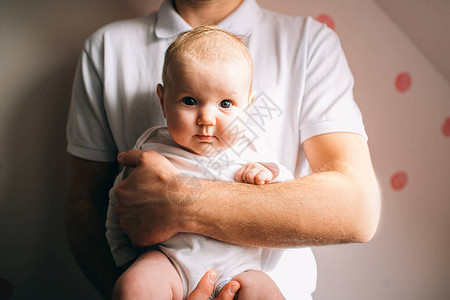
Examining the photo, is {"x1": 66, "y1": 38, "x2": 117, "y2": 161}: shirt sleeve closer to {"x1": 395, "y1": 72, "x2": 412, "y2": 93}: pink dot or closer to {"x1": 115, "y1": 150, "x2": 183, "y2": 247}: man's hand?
{"x1": 115, "y1": 150, "x2": 183, "y2": 247}: man's hand

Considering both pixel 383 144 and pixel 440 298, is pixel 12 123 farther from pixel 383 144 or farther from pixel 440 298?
pixel 440 298

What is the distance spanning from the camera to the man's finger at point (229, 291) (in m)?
0.75

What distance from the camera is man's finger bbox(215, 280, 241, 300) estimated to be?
75 centimetres

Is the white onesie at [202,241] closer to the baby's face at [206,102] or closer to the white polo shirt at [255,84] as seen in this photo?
the baby's face at [206,102]

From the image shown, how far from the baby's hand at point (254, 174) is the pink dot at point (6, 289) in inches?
49.8

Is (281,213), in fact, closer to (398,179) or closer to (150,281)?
(150,281)

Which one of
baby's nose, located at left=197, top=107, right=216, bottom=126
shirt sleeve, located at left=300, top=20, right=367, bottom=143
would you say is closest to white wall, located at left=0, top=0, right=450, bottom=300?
shirt sleeve, located at left=300, top=20, right=367, bottom=143

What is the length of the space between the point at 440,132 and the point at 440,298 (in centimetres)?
77

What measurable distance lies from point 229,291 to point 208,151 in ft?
1.11

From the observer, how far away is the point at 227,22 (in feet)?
3.73

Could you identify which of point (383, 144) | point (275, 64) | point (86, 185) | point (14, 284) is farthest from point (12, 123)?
point (383, 144)

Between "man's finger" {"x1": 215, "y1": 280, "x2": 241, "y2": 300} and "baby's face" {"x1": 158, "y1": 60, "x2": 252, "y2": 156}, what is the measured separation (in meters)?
0.32

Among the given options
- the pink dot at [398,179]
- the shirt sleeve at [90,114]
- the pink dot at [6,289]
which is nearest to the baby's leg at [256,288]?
the shirt sleeve at [90,114]

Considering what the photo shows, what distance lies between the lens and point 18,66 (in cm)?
141
